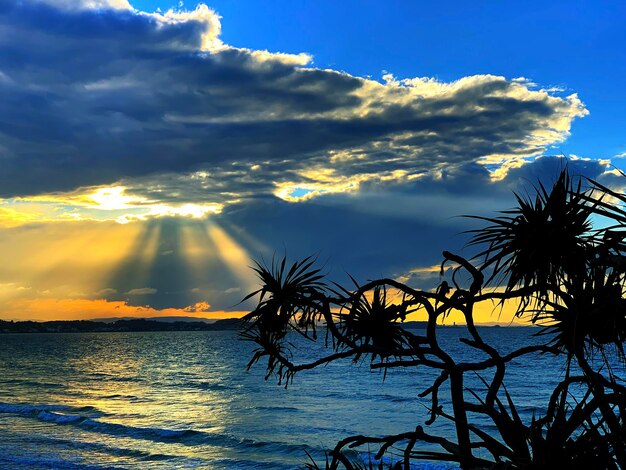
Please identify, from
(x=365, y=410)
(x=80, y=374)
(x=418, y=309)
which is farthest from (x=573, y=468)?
(x=80, y=374)

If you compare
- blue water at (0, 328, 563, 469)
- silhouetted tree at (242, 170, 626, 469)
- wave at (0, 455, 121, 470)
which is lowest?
blue water at (0, 328, 563, 469)

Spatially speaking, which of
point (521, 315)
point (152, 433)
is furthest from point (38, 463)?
point (521, 315)

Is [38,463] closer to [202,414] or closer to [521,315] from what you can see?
[202,414]

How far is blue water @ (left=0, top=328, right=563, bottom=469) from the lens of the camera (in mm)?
22922

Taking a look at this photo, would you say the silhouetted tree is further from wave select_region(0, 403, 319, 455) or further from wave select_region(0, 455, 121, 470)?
wave select_region(0, 403, 319, 455)

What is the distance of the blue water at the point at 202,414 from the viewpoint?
2292 cm

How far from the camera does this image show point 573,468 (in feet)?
9.02

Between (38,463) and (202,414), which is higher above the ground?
(38,463)

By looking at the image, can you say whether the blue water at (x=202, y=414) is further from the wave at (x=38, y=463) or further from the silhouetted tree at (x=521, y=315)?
the silhouetted tree at (x=521, y=315)

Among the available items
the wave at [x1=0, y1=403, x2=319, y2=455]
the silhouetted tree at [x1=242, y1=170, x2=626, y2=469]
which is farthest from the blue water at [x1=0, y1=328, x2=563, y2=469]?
the silhouetted tree at [x1=242, y1=170, x2=626, y2=469]

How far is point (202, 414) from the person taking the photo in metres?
35.6

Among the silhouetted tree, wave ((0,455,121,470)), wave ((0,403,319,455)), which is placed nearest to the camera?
the silhouetted tree

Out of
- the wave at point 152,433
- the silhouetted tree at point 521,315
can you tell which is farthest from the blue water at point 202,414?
the silhouetted tree at point 521,315

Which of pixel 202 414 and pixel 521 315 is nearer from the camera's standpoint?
pixel 521 315
